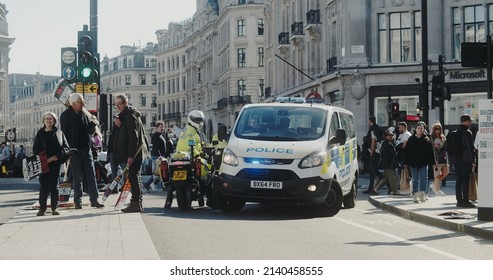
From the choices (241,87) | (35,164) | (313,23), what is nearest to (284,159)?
(35,164)

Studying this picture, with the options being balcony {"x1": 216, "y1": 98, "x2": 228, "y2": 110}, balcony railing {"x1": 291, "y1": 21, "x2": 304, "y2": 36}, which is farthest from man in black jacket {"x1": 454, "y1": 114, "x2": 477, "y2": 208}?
balcony {"x1": 216, "y1": 98, "x2": 228, "y2": 110}

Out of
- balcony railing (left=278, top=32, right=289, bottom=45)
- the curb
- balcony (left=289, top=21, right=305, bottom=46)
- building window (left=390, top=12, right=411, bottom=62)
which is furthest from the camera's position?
balcony railing (left=278, top=32, right=289, bottom=45)

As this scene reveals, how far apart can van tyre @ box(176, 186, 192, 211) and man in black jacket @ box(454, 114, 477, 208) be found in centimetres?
522

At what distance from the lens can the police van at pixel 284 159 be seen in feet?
49.7

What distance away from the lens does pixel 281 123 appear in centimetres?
1598

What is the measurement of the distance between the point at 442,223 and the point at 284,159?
Result: 2.62m

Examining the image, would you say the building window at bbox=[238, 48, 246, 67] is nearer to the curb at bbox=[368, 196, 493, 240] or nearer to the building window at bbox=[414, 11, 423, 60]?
the building window at bbox=[414, 11, 423, 60]

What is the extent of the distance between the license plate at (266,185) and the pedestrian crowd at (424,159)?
4466 mm

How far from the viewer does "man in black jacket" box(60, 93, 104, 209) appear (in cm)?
1549

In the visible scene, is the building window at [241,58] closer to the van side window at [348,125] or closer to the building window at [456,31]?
the building window at [456,31]

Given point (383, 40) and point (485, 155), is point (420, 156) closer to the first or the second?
point (485, 155)

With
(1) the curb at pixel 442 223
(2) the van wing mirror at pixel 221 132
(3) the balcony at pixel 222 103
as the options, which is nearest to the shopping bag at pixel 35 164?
(2) the van wing mirror at pixel 221 132
